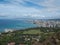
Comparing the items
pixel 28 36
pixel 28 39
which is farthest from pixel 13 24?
pixel 28 39

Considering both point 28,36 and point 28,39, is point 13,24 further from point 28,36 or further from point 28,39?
point 28,39

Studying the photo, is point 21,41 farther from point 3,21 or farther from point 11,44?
point 3,21

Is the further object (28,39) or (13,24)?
(13,24)

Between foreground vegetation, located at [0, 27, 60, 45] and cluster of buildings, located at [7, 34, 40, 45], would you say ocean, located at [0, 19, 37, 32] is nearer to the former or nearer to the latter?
foreground vegetation, located at [0, 27, 60, 45]

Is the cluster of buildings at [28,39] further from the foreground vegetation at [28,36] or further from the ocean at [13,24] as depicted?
the ocean at [13,24]

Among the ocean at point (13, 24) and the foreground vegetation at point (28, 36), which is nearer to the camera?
the foreground vegetation at point (28, 36)

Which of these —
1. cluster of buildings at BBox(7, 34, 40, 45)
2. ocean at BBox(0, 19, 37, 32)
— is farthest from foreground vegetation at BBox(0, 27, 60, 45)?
ocean at BBox(0, 19, 37, 32)

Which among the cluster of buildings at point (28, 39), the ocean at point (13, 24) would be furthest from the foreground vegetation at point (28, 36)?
the ocean at point (13, 24)

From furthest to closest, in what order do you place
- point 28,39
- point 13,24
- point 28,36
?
point 13,24, point 28,36, point 28,39

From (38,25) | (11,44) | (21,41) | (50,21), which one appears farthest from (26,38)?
(50,21)

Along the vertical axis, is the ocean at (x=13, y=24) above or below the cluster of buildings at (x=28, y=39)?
above
